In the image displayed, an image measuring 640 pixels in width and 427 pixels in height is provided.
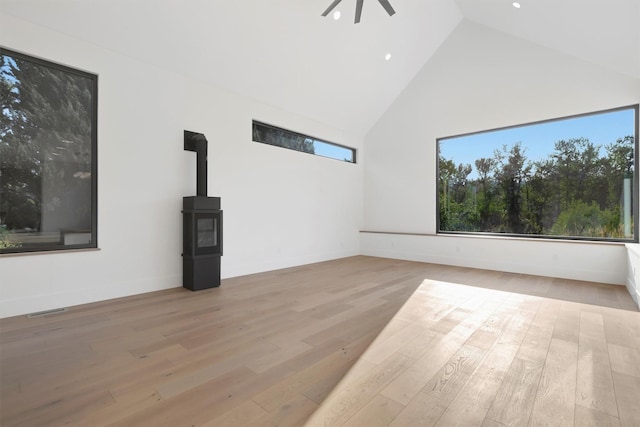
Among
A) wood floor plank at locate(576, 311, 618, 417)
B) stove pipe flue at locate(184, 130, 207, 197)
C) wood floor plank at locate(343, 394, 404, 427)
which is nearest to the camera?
wood floor plank at locate(343, 394, 404, 427)

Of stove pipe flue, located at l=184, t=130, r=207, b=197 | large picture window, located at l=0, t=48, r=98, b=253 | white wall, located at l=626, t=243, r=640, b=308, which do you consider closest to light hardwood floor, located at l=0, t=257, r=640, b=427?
white wall, located at l=626, t=243, r=640, b=308

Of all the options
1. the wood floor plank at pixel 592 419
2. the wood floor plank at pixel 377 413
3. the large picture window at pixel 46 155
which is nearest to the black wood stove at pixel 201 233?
the large picture window at pixel 46 155

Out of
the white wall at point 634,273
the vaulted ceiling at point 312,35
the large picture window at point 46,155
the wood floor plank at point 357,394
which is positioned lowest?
the wood floor plank at point 357,394

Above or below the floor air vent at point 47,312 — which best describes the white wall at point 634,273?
above

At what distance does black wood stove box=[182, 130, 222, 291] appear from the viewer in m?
4.05

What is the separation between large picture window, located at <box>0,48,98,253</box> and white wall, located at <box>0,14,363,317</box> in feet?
0.44

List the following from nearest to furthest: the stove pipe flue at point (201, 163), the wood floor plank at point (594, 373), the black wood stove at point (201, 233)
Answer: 1. the wood floor plank at point (594, 373)
2. the black wood stove at point (201, 233)
3. the stove pipe flue at point (201, 163)

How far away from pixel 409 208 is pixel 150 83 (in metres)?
5.58

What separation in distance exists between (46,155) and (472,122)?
22.8ft

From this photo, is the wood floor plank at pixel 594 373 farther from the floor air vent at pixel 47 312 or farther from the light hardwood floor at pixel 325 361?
the floor air vent at pixel 47 312

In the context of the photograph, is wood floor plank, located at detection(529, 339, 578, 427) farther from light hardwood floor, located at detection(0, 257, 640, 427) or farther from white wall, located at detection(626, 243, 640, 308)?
white wall, located at detection(626, 243, 640, 308)

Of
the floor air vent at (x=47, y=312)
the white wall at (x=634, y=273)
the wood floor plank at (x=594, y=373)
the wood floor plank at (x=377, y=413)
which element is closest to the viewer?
the wood floor plank at (x=377, y=413)

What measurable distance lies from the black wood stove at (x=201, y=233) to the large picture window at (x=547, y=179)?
15.8 ft

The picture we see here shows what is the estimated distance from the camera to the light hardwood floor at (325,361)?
5.24 feet
